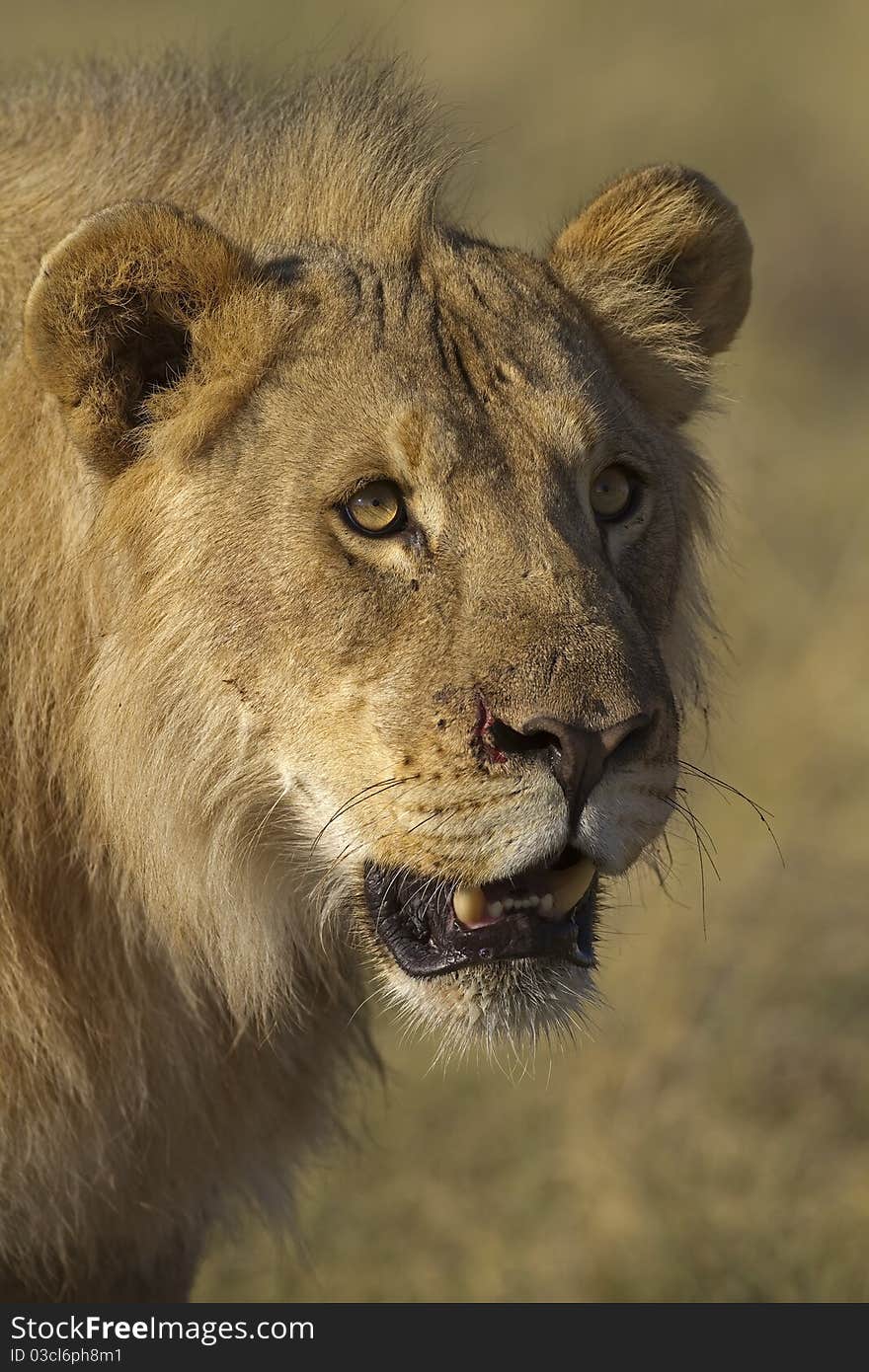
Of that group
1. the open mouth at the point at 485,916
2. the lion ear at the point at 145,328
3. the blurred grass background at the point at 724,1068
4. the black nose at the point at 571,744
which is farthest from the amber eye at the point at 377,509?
the blurred grass background at the point at 724,1068

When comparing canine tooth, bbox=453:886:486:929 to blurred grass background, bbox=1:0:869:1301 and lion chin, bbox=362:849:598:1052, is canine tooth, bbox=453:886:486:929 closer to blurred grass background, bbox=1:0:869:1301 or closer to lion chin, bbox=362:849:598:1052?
lion chin, bbox=362:849:598:1052

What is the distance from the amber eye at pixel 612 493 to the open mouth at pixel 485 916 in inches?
26.3

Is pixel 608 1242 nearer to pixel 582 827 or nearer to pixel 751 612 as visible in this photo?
pixel 582 827

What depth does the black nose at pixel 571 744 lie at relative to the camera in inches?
109

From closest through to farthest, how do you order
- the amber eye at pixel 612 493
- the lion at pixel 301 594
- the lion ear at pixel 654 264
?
the lion at pixel 301 594, the amber eye at pixel 612 493, the lion ear at pixel 654 264

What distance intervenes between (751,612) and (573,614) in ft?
16.9

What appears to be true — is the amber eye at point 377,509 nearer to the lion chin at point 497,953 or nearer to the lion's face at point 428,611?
the lion's face at point 428,611

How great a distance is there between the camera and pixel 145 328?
3191 mm

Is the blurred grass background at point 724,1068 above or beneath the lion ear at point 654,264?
beneath

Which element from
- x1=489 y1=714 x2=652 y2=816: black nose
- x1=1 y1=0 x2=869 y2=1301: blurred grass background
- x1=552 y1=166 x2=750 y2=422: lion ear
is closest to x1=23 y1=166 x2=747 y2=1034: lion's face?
x1=489 y1=714 x2=652 y2=816: black nose

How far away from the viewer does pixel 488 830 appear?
2850mm

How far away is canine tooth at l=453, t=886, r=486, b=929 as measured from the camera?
9.76 ft

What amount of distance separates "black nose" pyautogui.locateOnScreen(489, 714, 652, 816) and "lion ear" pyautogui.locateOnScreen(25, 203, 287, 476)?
0.78 m

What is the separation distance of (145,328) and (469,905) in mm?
1125
